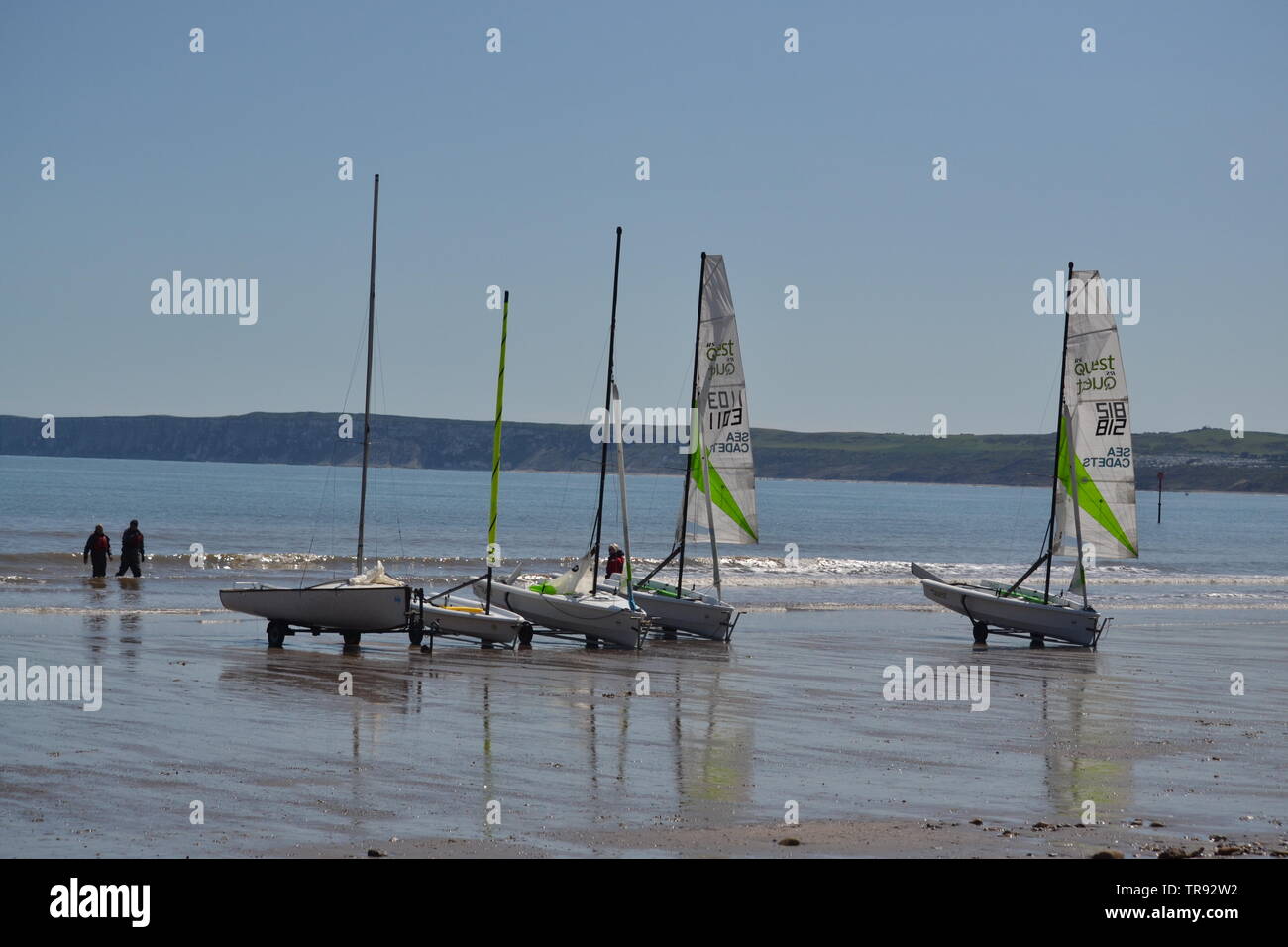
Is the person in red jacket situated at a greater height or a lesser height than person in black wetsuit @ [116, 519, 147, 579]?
greater

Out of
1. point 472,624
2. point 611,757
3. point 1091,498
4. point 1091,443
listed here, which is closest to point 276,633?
point 472,624

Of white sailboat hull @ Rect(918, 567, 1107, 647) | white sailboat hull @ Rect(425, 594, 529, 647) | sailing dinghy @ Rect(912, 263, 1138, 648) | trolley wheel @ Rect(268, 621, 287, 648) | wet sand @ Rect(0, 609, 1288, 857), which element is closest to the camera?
wet sand @ Rect(0, 609, 1288, 857)

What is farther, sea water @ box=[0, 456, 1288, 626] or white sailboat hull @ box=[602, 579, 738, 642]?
sea water @ box=[0, 456, 1288, 626]

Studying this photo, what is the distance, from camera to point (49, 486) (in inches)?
5413

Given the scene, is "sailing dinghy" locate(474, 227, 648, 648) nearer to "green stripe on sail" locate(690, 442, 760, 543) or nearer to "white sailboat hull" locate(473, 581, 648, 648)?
"white sailboat hull" locate(473, 581, 648, 648)

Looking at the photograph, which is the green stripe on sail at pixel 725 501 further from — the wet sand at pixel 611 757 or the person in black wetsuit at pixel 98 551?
the person in black wetsuit at pixel 98 551

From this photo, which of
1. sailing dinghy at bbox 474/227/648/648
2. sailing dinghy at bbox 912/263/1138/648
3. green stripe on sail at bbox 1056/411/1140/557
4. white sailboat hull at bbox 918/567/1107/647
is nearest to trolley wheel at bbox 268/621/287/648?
sailing dinghy at bbox 474/227/648/648

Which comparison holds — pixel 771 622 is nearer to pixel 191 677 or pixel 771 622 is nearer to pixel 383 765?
pixel 191 677

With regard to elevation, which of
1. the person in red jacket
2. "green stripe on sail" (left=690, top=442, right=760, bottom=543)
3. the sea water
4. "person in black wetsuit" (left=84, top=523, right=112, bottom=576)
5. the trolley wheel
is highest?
"green stripe on sail" (left=690, top=442, right=760, bottom=543)

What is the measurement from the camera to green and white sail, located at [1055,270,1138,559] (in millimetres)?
32094

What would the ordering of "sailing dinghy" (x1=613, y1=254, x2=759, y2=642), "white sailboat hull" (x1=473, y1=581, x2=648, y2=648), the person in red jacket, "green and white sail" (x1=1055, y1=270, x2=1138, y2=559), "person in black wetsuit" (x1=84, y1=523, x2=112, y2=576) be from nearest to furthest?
"white sailboat hull" (x1=473, y1=581, x2=648, y2=648) → the person in red jacket → "sailing dinghy" (x1=613, y1=254, x2=759, y2=642) → "green and white sail" (x1=1055, y1=270, x2=1138, y2=559) → "person in black wetsuit" (x1=84, y1=523, x2=112, y2=576)

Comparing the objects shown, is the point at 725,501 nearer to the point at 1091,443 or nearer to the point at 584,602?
the point at 584,602

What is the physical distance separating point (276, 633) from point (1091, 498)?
18.5 m

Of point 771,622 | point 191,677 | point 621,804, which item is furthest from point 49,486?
point 621,804
